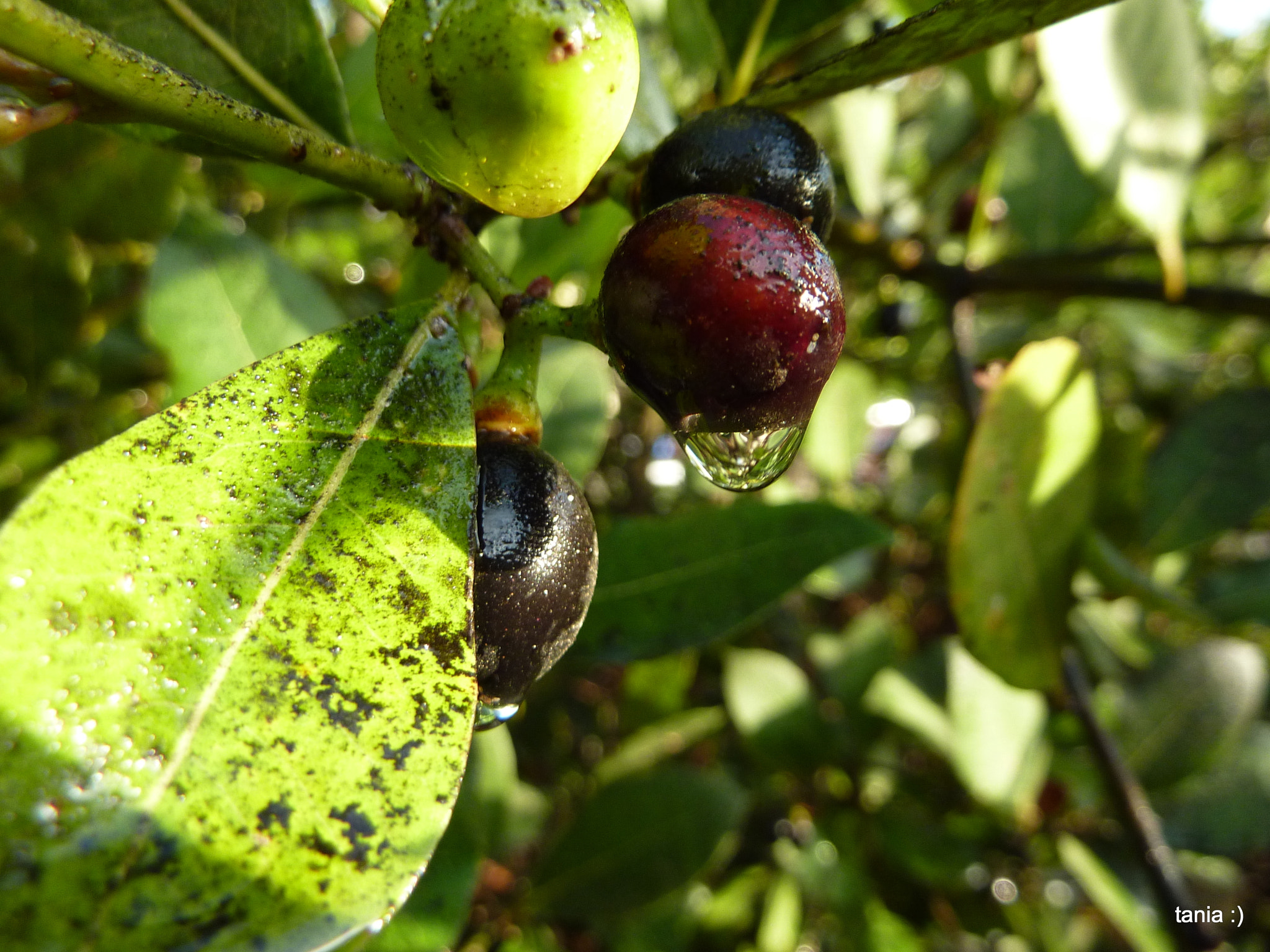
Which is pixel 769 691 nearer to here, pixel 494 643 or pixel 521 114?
pixel 494 643

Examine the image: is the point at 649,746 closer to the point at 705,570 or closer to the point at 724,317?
the point at 705,570

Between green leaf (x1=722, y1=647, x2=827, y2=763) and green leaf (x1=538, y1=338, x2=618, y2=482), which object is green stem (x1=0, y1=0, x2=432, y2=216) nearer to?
green leaf (x1=538, y1=338, x2=618, y2=482)

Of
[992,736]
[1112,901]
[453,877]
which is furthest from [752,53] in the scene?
[1112,901]

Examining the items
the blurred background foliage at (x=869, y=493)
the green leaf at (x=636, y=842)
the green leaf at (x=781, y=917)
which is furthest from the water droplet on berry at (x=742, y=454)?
the green leaf at (x=781, y=917)

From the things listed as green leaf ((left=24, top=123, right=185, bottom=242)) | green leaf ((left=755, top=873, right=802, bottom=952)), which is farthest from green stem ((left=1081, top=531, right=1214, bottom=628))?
green leaf ((left=24, top=123, right=185, bottom=242))

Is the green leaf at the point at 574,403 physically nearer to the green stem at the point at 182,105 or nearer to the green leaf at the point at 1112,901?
the green stem at the point at 182,105
